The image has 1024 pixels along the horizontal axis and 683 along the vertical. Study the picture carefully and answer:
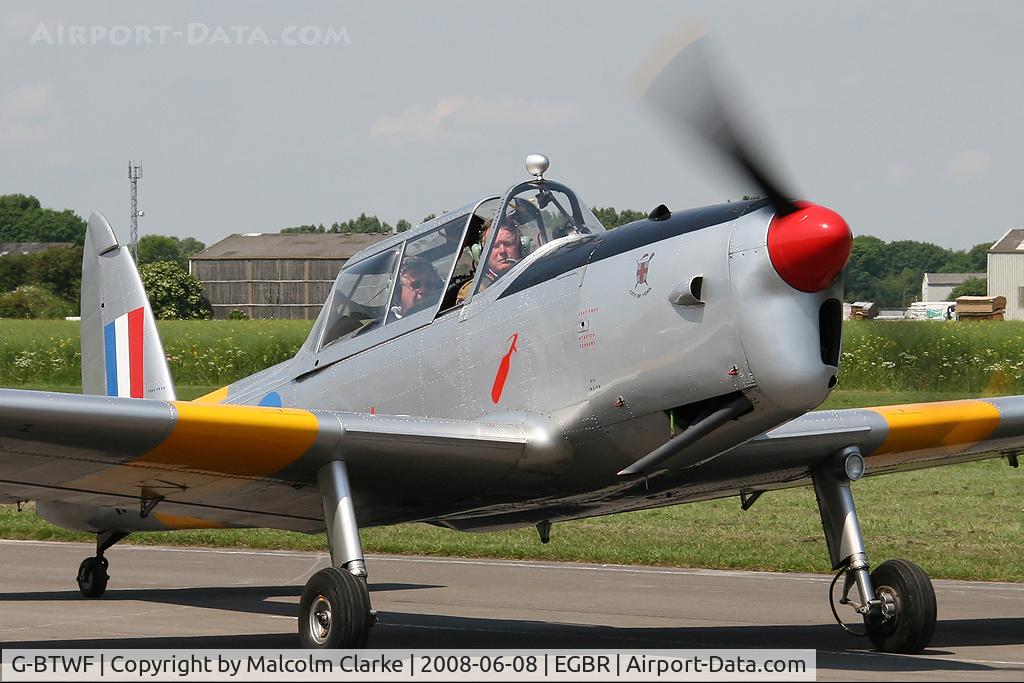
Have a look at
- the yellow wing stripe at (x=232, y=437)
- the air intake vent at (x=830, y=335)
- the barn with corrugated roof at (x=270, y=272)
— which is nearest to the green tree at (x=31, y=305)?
the barn with corrugated roof at (x=270, y=272)

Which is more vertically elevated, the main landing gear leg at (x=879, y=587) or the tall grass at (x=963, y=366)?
the tall grass at (x=963, y=366)

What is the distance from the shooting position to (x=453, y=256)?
953cm

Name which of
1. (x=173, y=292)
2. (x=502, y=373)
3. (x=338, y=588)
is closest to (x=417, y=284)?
(x=502, y=373)

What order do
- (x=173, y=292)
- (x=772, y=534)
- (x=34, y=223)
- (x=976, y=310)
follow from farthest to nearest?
(x=34, y=223), (x=173, y=292), (x=976, y=310), (x=772, y=534)

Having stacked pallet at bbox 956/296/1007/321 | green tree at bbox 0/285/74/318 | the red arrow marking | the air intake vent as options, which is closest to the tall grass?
stacked pallet at bbox 956/296/1007/321

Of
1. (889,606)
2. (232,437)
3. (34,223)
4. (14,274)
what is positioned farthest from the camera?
(34,223)

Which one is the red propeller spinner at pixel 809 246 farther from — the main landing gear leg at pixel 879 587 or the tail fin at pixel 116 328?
the tail fin at pixel 116 328

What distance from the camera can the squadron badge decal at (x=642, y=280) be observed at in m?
8.05

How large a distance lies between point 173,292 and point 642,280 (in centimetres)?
9020

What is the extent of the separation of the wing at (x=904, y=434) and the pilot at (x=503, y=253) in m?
1.86

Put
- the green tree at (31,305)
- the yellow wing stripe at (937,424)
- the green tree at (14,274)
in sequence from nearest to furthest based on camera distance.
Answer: the yellow wing stripe at (937,424) < the green tree at (31,305) < the green tree at (14,274)

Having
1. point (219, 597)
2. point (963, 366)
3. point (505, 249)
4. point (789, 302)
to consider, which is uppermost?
point (963, 366)

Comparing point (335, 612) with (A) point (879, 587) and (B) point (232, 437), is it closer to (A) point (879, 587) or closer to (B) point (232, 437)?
(B) point (232, 437)
